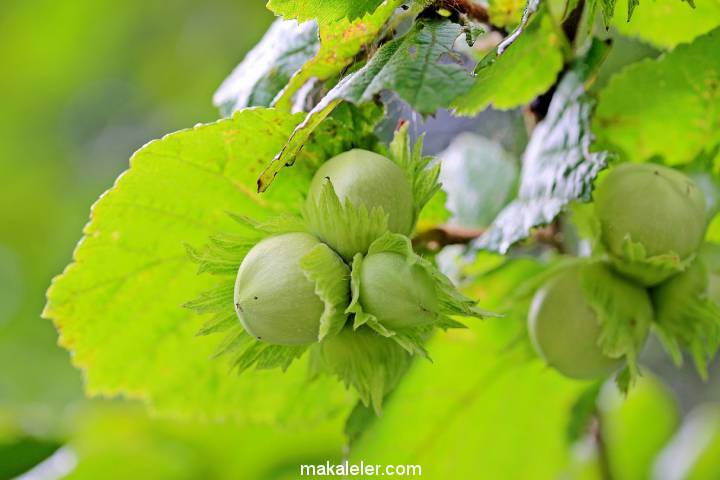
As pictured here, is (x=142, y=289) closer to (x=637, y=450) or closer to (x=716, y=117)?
(x=716, y=117)

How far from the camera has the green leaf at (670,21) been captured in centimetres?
150

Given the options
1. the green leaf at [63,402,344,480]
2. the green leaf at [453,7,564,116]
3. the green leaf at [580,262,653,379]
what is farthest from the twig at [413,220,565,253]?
the green leaf at [63,402,344,480]

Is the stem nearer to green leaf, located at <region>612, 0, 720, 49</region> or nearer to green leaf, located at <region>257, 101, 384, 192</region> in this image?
green leaf, located at <region>612, 0, 720, 49</region>

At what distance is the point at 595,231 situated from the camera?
1.26 metres

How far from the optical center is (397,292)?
982mm

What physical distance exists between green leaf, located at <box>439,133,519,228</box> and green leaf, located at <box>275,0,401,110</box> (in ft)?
2.17

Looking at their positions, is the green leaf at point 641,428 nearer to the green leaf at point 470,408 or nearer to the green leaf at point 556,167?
the green leaf at point 470,408

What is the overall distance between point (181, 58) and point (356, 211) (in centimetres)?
287

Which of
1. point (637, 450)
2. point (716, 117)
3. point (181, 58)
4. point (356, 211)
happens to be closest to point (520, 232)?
point (356, 211)

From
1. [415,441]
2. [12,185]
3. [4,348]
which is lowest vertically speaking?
[4,348]

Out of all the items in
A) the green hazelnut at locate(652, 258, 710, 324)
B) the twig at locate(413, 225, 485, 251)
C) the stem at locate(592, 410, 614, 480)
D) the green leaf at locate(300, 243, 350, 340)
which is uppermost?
the green leaf at locate(300, 243, 350, 340)

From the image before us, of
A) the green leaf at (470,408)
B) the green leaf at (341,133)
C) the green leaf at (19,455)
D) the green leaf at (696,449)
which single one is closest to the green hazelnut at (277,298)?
the green leaf at (341,133)

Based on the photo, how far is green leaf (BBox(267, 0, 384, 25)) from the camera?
1.05m

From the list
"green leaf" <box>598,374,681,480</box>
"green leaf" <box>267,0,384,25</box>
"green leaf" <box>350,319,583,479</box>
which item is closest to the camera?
"green leaf" <box>267,0,384,25</box>
